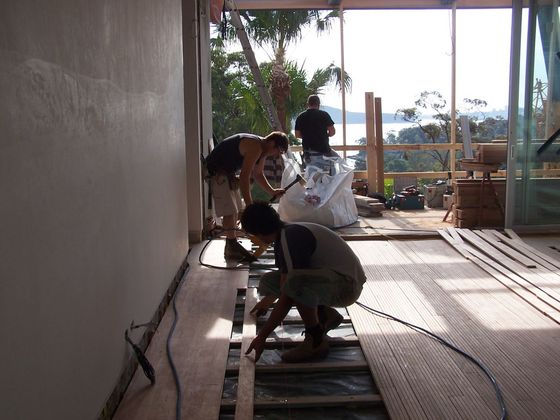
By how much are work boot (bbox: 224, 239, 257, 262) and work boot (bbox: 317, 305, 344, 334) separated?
2.07 m

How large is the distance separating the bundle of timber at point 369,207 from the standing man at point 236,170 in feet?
10.8

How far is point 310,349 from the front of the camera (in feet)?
10.6

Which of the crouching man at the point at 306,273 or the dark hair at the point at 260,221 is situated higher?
the dark hair at the point at 260,221

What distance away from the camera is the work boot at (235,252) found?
554 cm

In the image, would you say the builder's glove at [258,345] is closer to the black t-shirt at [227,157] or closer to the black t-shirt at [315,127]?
the black t-shirt at [227,157]

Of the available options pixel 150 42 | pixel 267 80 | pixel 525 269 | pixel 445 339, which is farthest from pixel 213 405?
pixel 267 80

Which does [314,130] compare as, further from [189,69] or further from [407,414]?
[407,414]

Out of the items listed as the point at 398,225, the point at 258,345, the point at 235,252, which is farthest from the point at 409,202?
the point at 258,345

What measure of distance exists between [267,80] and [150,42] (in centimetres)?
1053

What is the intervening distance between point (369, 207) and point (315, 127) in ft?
4.37

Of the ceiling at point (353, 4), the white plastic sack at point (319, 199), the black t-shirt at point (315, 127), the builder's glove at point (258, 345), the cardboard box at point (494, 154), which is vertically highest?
the ceiling at point (353, 4)

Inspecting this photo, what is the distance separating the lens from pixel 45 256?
6.07 feet

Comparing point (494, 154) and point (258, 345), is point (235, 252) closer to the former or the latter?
point (258, 345)

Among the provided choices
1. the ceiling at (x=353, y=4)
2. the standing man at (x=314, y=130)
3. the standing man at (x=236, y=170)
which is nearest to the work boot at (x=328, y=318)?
→ the standing man at (x=236, y=170)
